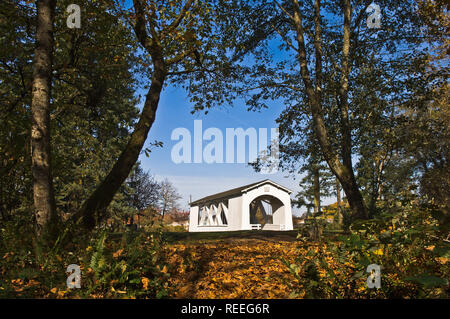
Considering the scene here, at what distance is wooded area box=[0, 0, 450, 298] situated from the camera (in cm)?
317

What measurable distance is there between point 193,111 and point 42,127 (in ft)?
18.1

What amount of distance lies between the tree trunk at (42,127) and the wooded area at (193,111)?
2cm

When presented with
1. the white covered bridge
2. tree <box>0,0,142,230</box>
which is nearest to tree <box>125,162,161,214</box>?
the white covered bridge

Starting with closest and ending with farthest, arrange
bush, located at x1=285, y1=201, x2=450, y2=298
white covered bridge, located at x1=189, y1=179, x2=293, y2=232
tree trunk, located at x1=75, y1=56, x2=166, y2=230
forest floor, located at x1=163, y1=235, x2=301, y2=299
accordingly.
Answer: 1. bush, located at x1=285, y1=201, x2=450, y2=298
2. forest floor, located at x1=163, y1=235, x2=301, y2=299
3. tree trunk, located at x1=75, y1=56, x2=166, y2=230
4. white covered bridge, located at x1=189, y1=179, x2=293, y2=232

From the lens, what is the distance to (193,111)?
9.88 metres

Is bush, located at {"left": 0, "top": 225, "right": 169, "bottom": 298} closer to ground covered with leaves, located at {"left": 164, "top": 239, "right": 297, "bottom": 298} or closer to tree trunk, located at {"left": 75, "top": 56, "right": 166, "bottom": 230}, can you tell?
ground covered with leaves, located at {"left": 164, "top": 239, "right": 297, "bottom": 298}

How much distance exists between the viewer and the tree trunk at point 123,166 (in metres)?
5.80

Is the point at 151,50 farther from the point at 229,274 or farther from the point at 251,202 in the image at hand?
the point at 251,202

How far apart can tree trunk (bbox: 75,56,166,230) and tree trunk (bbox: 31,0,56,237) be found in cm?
93

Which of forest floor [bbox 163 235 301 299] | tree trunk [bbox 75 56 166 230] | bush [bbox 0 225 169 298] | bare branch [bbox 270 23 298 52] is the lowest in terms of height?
forest floor [bbox 163 235 301 299]
